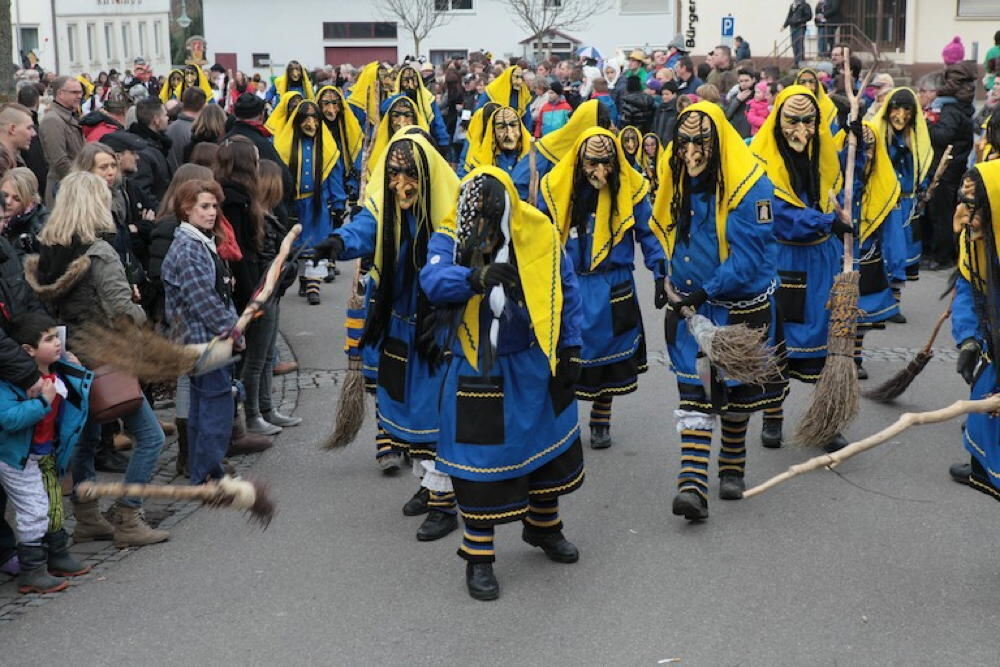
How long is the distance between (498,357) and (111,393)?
73.3 inches

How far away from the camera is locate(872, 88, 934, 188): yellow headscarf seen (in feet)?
34.0

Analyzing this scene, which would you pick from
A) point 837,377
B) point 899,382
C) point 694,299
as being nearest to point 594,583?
point 694,299

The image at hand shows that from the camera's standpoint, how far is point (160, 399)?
9234 millimetres

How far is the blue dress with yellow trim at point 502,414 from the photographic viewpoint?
231 inches

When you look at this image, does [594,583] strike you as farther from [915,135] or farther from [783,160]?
[915,135]

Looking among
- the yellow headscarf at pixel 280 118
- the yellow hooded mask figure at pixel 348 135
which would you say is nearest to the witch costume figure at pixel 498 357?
the yellow headscarf at pixel 280 118

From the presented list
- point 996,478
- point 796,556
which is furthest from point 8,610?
point 996,478

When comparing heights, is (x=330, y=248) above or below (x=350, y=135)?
below

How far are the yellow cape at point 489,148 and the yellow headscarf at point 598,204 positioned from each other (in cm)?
298

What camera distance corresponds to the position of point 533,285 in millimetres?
5844

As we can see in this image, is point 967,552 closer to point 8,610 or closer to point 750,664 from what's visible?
point 750,664

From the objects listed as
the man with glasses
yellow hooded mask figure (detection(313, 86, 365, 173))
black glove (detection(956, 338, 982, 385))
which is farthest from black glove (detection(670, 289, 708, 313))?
yellow hooded mask figure (detection(313, 86, 365, 173))

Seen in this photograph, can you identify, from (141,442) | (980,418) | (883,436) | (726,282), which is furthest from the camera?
(726,282)

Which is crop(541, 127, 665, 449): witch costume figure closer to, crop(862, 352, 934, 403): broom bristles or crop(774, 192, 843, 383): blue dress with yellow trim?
crop(774, 192, 843, 383): blue dress with yellow trim
